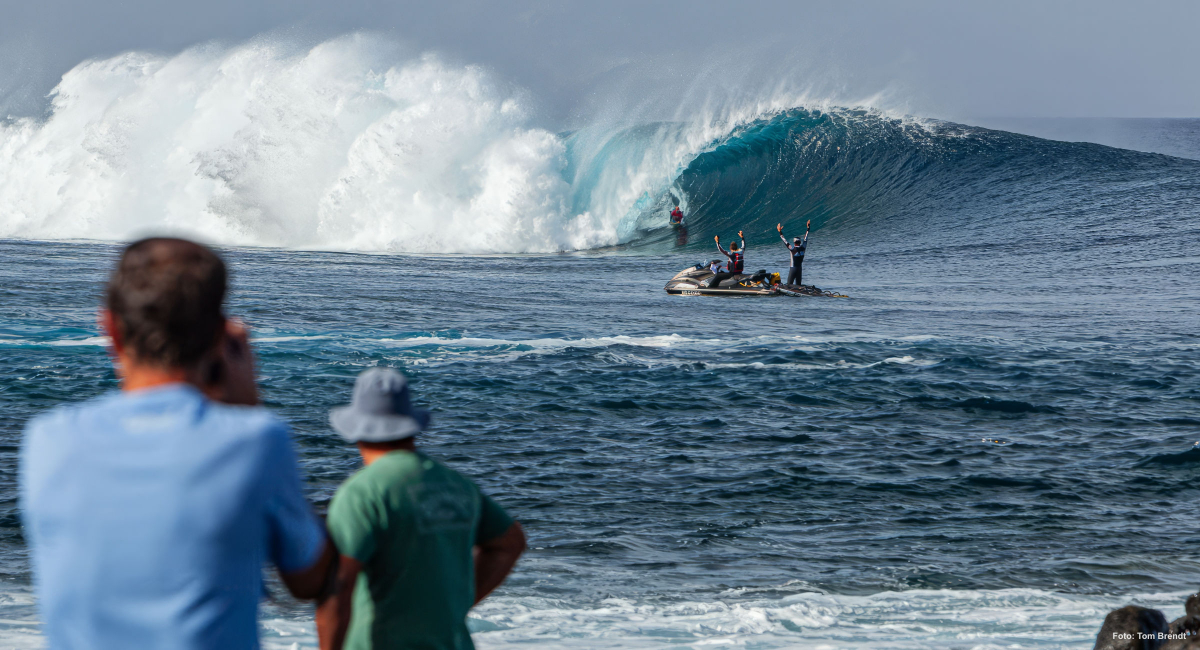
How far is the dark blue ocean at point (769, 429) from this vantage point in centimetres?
637

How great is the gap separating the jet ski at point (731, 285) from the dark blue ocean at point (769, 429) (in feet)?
1.18

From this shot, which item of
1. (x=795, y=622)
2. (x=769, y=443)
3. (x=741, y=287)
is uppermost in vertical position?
(x=741, y=287)

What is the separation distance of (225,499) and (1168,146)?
332 feet

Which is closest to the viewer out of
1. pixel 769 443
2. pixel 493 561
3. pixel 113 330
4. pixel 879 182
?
pixel 113 330

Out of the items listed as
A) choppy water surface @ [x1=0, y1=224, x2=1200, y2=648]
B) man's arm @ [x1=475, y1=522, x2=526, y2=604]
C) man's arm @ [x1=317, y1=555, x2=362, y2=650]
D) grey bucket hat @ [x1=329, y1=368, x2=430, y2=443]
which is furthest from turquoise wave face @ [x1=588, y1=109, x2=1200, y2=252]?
man's arm @ [x1=317, y1=555, x2=362, y2=650]

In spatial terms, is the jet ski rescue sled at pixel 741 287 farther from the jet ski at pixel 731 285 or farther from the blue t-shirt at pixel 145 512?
the blue t-shirt at pixel 145 512

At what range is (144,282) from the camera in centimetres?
192

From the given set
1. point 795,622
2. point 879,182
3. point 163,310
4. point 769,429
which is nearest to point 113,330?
point 163,310

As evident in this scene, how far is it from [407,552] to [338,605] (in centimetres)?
22

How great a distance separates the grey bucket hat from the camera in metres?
2.73

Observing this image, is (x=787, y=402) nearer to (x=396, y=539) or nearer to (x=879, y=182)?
(x=396, y=539)

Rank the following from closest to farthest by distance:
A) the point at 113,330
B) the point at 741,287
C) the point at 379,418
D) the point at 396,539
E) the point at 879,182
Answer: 1. the point at 113,330
2. the point at 396,539
3. the point at 379,418
4. the point at 741,287
5. the point at 879,182

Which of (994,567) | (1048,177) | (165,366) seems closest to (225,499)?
(165,366)

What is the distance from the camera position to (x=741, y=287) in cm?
2250
